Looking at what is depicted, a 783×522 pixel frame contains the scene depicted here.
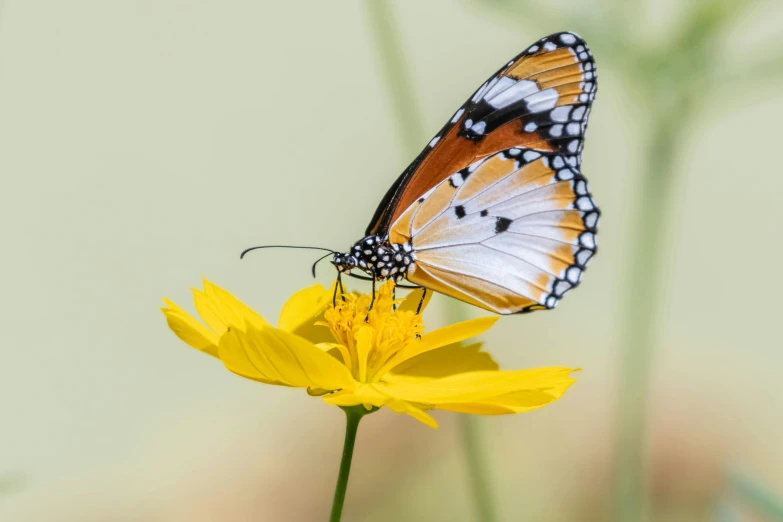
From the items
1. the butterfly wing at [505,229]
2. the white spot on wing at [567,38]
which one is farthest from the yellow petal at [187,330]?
the white spot on wing at [567,38]

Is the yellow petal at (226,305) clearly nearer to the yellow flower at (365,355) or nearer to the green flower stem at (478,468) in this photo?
the yellow flower at (365,355)

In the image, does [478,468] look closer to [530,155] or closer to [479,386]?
[479,386]

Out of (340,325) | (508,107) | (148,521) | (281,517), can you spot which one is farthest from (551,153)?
(148,521)

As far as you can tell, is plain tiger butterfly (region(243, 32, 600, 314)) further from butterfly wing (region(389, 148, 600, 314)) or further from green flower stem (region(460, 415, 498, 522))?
green flower stem (region(460, 415, 498, 522))

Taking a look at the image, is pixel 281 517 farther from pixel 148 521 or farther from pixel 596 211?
pixel 596 211

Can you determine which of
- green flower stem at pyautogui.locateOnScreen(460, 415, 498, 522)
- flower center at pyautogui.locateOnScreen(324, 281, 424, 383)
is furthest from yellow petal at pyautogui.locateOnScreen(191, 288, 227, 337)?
green flower stem at pyautogui.locateOnScreen(460, 415, 498, 522)

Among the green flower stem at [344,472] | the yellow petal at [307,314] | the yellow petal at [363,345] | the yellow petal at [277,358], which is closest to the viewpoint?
the green flower stem at [344,472]
